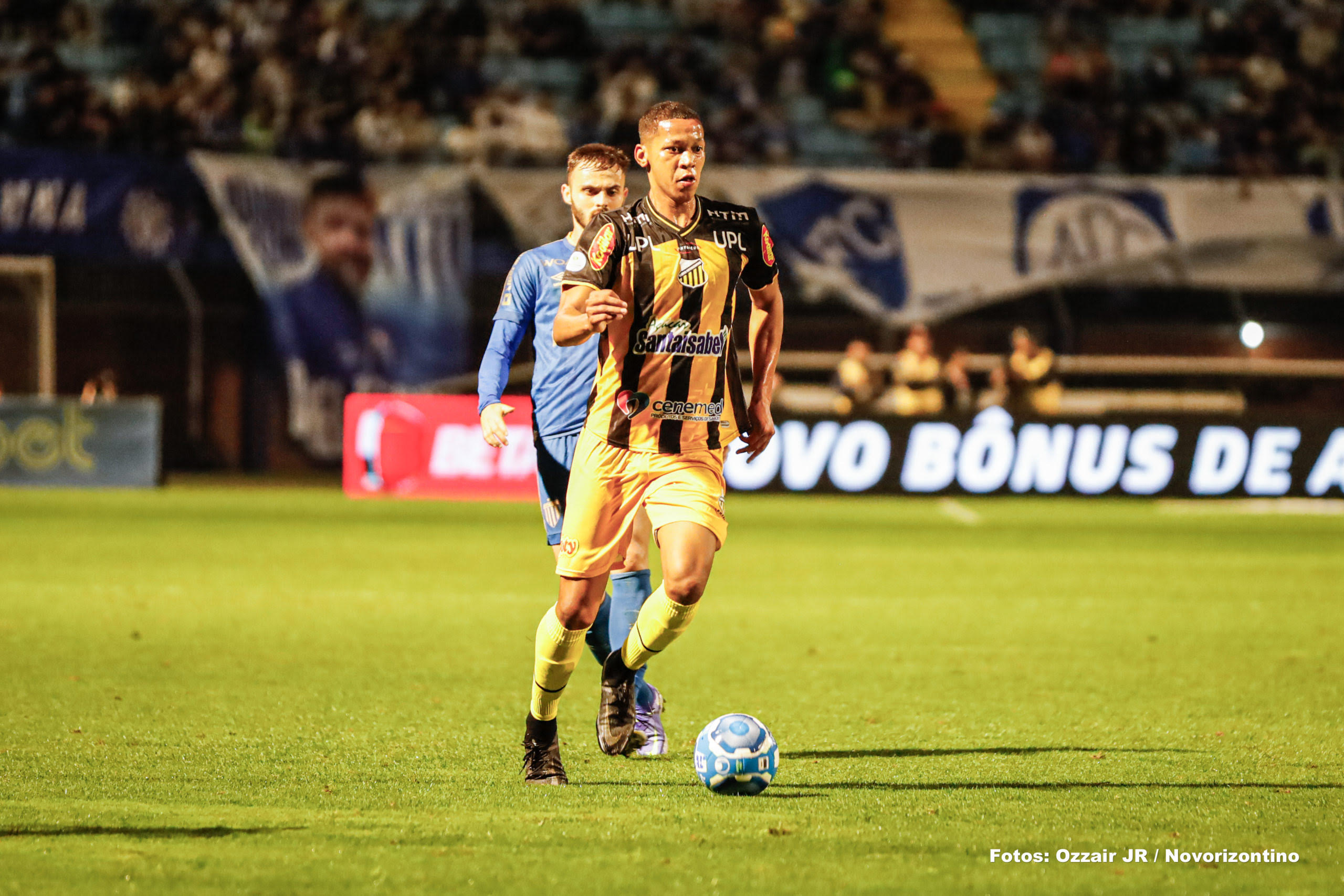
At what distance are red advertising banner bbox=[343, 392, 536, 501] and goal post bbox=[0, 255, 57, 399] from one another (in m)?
5.09

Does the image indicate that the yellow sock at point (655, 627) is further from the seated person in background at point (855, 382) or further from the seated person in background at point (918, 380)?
the seated person in background at point (918, 380)

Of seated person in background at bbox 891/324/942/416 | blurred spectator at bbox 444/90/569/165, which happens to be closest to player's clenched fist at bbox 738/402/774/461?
seated person in background at bbox 891/324/942/416

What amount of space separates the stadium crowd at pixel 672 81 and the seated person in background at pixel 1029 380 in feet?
11.3

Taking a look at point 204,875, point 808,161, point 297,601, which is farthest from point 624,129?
point 204,875

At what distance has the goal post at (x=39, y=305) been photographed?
2283 centimetres

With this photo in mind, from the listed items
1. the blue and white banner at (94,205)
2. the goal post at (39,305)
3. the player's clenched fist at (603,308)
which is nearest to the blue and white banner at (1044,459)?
the blue and white banner at (94,205)

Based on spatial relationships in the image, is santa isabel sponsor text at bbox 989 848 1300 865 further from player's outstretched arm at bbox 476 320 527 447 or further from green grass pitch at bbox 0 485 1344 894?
player's outstretched arm at bbox 476 320 527 447

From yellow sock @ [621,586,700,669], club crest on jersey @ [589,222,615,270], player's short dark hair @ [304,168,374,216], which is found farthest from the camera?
player's short dark hair @ [304,168,374,216]

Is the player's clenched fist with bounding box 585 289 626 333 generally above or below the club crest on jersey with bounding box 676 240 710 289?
below

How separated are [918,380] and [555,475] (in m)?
14.2

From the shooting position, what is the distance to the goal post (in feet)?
74.9

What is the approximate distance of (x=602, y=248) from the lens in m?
5.67

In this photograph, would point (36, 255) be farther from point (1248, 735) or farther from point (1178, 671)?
→ point (1248, 735)

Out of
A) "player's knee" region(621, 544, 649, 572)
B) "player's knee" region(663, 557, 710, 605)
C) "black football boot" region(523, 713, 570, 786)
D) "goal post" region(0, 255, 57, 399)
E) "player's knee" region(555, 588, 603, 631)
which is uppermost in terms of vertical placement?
"goal post" region(0, 255, 57, 399)
